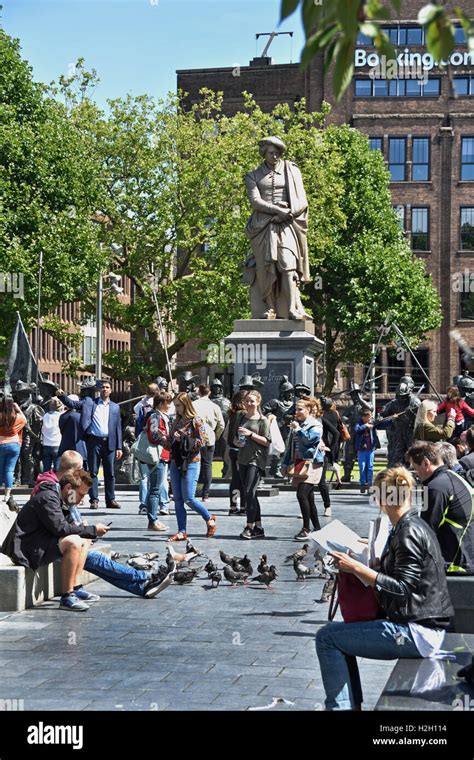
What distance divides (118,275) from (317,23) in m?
41.9

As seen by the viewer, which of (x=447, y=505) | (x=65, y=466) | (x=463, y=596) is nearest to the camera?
(x=463, y=596)

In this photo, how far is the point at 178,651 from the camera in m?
8.16

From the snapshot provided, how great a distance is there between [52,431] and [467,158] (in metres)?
44.9

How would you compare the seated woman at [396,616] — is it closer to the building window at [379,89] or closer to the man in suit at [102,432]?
the man in suit at [102,432]

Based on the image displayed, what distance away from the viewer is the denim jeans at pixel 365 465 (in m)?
22.0

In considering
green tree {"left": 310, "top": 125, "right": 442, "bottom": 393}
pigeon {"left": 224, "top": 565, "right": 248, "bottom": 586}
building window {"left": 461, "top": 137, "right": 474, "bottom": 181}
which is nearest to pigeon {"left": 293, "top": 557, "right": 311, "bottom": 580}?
pigeon {"left": 224, "top": 565, "right": 248, "bottom": 586}

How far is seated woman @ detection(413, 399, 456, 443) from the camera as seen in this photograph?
13766 millimetres

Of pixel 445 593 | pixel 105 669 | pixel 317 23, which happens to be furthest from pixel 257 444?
pixel 317 23

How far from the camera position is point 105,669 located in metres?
7.58

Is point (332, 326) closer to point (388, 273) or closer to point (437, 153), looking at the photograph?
point (388, 273)

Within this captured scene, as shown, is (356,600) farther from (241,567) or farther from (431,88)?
(431,88)

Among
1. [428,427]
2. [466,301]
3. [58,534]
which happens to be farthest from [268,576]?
[466,301]

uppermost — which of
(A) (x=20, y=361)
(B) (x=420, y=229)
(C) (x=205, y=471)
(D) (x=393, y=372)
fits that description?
(B) (x=420, y=229)
